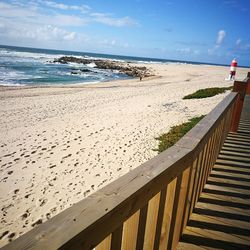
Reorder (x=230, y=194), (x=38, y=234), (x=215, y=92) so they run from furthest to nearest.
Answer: (x=215, y=92), (x=230, y=194), (x=38, y=234)

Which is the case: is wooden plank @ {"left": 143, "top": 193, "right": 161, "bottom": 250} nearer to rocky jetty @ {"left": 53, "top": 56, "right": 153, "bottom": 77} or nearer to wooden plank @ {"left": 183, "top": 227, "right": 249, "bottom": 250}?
wooden plank @ {"left": 183, "top": 227, "right": 249, "bottom": 250}

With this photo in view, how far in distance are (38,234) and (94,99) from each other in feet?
54.9

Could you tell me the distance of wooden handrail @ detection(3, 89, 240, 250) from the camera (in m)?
0.83

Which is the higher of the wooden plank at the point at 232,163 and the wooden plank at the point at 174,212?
the wooden plank at the point at 174,212

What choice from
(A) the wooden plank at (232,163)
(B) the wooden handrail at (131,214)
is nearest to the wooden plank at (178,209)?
(B) the wooden handrail at (131,214)

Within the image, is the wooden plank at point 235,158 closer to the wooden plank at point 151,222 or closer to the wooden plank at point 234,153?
the wooden plank at point 234,153

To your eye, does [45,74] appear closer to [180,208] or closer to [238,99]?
[238,99]

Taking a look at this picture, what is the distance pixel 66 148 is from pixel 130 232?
6.93 metres

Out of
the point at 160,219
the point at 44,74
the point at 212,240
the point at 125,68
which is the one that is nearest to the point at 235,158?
the point at 212,240

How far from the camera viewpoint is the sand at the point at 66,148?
5126 mm

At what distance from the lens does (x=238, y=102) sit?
Answer: 18.8ft

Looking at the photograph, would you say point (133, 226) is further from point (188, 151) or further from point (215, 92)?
point (215, 92)

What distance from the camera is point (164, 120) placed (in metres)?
11.2

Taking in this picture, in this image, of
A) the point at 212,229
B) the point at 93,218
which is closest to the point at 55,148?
the point at 212,229
